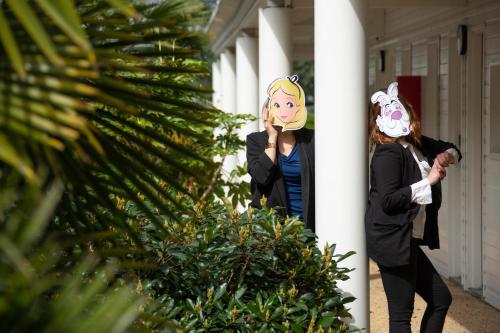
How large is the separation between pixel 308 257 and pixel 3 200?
2567 millimetres

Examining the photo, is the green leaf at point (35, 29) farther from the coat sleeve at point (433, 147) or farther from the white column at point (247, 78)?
the white column at point (247, 78)

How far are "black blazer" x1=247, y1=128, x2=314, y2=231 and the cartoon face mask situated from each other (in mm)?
654

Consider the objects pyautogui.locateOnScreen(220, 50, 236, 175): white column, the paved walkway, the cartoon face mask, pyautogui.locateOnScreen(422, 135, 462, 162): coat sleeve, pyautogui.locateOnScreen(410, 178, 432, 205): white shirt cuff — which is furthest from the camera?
pyautogui.locateOnScreen(220, 50, 236, 175): white column

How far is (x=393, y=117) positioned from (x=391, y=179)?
37 cm

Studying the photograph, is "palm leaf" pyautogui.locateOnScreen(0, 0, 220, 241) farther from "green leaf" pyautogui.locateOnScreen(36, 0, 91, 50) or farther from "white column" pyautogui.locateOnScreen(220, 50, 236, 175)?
"white column" pyautogui.locateOnScreen(220, 50, 236, 175)

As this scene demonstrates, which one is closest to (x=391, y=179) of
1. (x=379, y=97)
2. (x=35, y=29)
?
(x=379, y=97)

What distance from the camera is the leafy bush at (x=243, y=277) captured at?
11.7 feet

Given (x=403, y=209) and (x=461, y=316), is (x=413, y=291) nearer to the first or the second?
(x=403, y=209)

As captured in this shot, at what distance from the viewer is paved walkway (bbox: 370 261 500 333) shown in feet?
23.3

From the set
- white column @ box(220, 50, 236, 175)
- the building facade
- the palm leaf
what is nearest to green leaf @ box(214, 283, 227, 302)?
the palm leaf

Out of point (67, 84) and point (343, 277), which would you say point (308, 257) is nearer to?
point (343, 277)

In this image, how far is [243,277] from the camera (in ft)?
12.6

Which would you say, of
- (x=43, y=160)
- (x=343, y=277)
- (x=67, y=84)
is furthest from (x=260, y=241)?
(x=67, y=84)

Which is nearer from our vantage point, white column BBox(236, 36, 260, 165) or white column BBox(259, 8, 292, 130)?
white column BBox(259, 8, 292, 130)
